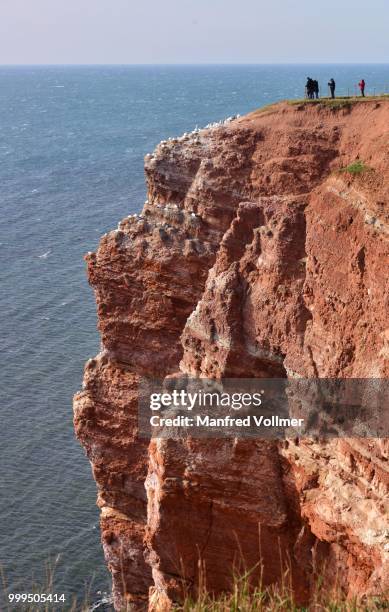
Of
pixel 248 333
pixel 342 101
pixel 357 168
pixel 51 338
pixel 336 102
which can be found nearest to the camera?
pixel 357 168

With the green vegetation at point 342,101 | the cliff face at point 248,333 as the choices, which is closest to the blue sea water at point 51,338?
the cliff face at point 248,333

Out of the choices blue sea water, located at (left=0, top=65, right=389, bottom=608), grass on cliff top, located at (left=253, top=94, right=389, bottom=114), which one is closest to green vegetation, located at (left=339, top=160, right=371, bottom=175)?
grass on cliff top, located at (left=253, top=94, right=389, bottom=114)

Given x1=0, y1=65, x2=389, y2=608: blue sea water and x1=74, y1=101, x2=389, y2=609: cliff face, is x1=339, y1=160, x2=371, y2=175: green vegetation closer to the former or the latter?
x1=74, y1=101, x2=389, y2=609: cliff face

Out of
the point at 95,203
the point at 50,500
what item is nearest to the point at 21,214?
the point at 95,203

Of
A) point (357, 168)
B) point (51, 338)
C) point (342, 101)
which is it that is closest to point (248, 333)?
point (357, 168)

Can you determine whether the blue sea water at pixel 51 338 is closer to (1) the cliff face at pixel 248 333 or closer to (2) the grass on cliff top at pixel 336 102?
(1) the cliff face at pixel 248 333

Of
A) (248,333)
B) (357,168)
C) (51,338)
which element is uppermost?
(357,168)

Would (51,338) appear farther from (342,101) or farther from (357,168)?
(357,168)
